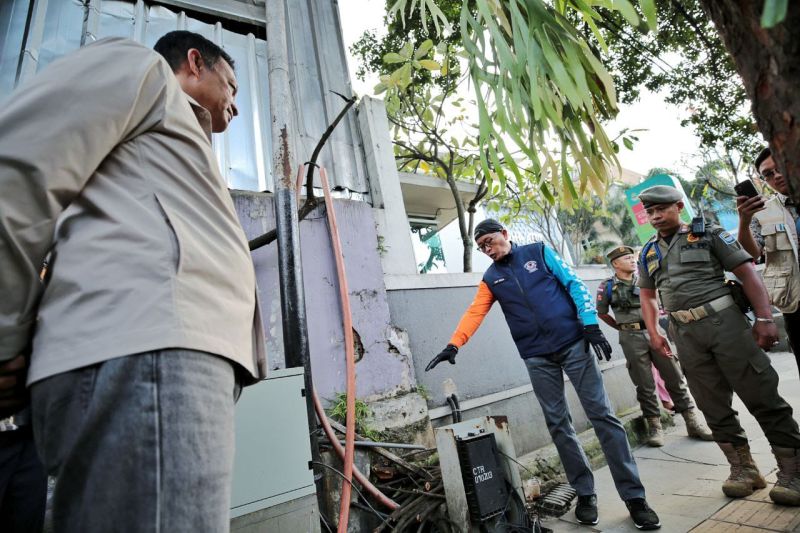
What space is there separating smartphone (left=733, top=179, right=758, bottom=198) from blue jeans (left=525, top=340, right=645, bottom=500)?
145 cm

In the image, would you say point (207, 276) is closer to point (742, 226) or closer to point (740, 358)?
point (740, 358)

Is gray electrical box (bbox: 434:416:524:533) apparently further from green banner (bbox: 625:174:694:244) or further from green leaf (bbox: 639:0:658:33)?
green banner (bbox: 625:174:694:244)

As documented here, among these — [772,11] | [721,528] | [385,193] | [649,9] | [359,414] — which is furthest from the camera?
[385,193]

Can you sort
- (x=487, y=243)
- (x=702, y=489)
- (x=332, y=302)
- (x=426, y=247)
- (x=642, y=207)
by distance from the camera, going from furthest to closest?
1. (x=426, y=247)
2. (x=642, y=207)
3. (x=332, y=302)
4. (x=487, y=243)
5. (x=702, y=489)

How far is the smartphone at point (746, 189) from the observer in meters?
2.62

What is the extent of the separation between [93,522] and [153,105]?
33.0 inches

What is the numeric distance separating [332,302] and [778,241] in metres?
3.28

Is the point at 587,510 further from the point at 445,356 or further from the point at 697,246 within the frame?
the point at 697,246

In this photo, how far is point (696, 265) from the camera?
2.88 m

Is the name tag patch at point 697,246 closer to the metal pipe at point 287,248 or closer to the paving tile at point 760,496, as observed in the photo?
the paving tile at point 760,496

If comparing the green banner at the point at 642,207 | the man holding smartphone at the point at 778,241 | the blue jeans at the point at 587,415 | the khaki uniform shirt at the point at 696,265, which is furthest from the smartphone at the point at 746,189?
the green banner at the point at 642,207

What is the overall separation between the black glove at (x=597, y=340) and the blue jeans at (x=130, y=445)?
268cm

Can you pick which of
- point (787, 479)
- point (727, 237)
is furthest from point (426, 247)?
point (787, 479)

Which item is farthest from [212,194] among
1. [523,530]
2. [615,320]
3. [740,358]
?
[615,320]
